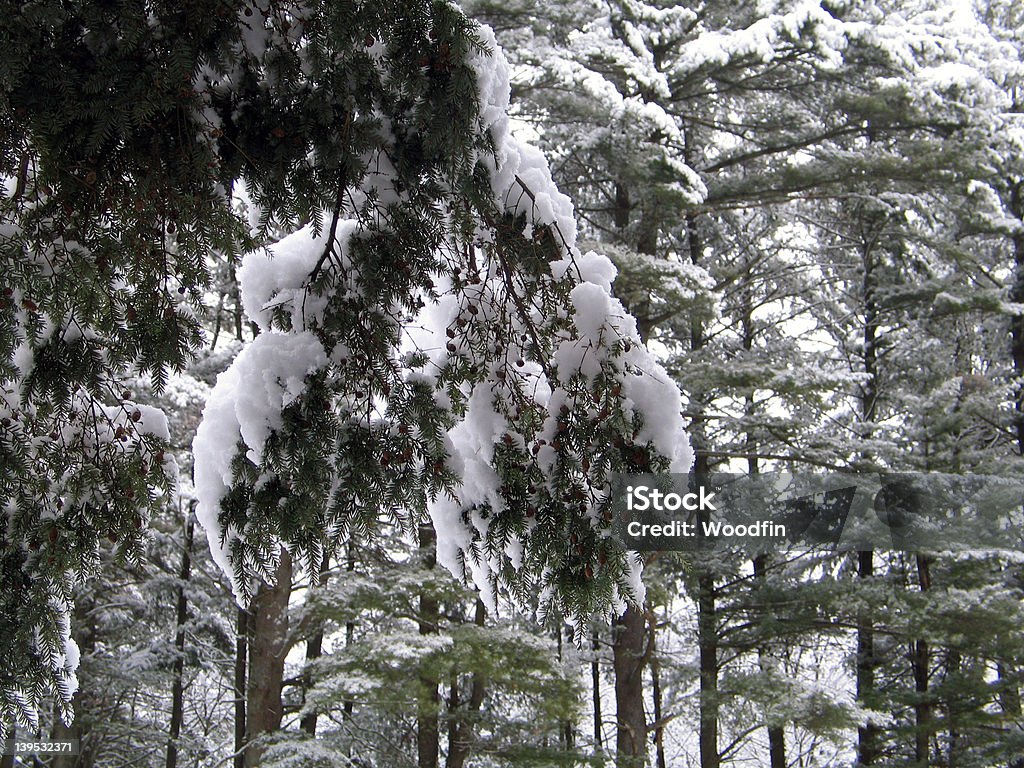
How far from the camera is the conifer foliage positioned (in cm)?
239

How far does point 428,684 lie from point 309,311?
603 cm

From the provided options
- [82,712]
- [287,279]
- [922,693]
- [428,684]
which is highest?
[287,279]

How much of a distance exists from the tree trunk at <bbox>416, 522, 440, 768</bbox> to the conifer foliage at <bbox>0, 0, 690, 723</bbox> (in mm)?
4867

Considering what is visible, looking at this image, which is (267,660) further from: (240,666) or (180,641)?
(180,641)

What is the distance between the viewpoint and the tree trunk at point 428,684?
7.44 metres

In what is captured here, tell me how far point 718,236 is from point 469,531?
10489mm

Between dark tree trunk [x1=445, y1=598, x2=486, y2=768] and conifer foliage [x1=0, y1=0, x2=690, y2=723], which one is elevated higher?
conifer foliage [x1=0, y1=0, x2=690, y2=723]

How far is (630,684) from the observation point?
902 centimetres

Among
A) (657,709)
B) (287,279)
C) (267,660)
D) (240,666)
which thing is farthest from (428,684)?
(657,709)

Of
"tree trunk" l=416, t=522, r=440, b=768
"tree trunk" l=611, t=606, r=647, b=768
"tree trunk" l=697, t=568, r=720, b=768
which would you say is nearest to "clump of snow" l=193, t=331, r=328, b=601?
"tree trunk" l=416, t=522, r=440, b=768

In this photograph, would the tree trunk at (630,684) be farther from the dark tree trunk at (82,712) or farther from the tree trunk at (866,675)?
the dark tree trunk at (82,712)

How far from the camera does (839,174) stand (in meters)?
8.98

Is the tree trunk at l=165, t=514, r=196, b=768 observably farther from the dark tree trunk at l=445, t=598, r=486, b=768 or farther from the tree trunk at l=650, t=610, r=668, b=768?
the tree trunk at l=650, t=610, r=668, b=768

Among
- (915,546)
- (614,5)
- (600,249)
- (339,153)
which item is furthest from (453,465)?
(915,546)
